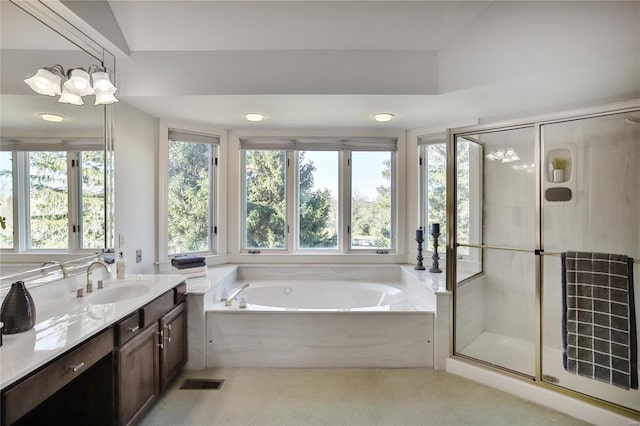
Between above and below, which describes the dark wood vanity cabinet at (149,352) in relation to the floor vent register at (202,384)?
above

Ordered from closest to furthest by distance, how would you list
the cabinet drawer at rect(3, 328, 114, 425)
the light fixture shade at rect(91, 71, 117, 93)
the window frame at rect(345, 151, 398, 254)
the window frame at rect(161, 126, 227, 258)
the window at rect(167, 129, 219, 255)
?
Answer: 1. the cabinet drawer at rect(3, 328, 114, 425)
2. the light fixture shade at rect(91, 71, 117, 93)
3. the window frame at rect(161, 126, 227, 258)
4. the window at rect(167, 129, 219, 255)
5. the window frame at rect(345, 151, 398, 254)

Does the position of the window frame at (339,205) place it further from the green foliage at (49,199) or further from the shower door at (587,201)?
the green foliage at (49,199)

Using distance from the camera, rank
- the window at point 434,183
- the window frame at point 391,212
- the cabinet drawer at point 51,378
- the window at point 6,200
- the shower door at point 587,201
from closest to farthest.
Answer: the cabinet drawer at point 51,378, the window at point 6,200, the shower door at point 587,201, the window at point 434,183, the window frame at point 391,212

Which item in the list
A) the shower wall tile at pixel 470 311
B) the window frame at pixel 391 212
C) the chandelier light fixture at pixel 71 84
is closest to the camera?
the chandelier light fixture at pixel 71 84

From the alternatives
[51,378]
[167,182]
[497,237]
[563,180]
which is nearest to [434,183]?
[497,237]

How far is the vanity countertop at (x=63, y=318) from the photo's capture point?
1119 millimetres

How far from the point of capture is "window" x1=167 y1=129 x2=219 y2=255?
10.4 feet

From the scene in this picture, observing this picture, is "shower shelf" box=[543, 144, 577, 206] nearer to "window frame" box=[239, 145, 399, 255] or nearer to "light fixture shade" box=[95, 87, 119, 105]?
"window frame" box=[239, 145, 399, 255]

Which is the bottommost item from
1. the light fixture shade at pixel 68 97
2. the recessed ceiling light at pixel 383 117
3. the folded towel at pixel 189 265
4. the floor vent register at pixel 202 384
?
the floor vent register at pixel 202 384

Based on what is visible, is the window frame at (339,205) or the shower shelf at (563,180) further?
the window frame at (339,205)

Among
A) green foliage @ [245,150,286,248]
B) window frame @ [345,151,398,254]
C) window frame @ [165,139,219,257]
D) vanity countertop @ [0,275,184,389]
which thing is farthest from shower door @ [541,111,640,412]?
window frame @ [165,139,219,257]

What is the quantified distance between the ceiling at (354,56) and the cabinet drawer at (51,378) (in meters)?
1.84

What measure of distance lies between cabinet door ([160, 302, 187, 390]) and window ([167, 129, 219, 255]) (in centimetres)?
107

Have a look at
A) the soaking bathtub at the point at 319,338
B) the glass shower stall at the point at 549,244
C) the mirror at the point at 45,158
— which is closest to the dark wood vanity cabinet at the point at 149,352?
the soaking bathtub at the point at 319,338
